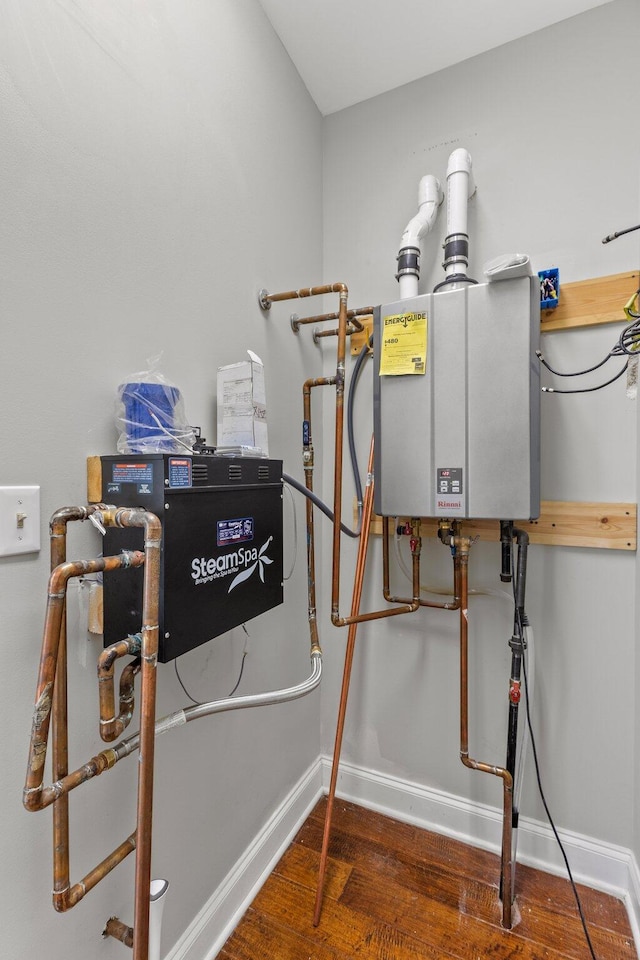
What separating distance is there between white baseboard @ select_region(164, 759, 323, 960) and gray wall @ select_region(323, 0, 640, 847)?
37cm

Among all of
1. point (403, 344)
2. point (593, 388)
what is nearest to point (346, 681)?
point (403, 344)

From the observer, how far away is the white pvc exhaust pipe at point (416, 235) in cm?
143

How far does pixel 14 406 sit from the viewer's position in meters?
0.69

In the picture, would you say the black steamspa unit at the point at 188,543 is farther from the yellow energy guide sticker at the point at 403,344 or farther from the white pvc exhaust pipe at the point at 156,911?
the yellow energy guide sticker at the point at 403,344

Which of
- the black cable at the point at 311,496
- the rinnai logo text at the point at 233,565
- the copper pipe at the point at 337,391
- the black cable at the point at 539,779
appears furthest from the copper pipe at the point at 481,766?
the rinnai logo text at the point at 233,565

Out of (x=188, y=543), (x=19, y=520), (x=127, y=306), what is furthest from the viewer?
(x=127, y=306)

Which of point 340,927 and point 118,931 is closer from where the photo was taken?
point 118,931

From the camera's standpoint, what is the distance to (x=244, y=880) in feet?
4.17

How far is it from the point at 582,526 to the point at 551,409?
38 cm

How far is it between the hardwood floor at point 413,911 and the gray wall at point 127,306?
0.66 ft

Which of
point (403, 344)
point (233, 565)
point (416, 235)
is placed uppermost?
point (416, 235)

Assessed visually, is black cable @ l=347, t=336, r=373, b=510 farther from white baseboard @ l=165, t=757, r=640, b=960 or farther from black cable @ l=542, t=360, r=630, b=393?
white baseboard @ l=165, t=757, r=640, b=960

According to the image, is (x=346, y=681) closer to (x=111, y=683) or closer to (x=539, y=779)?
(x=539, y=779)

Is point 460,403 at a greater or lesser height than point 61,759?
greater
